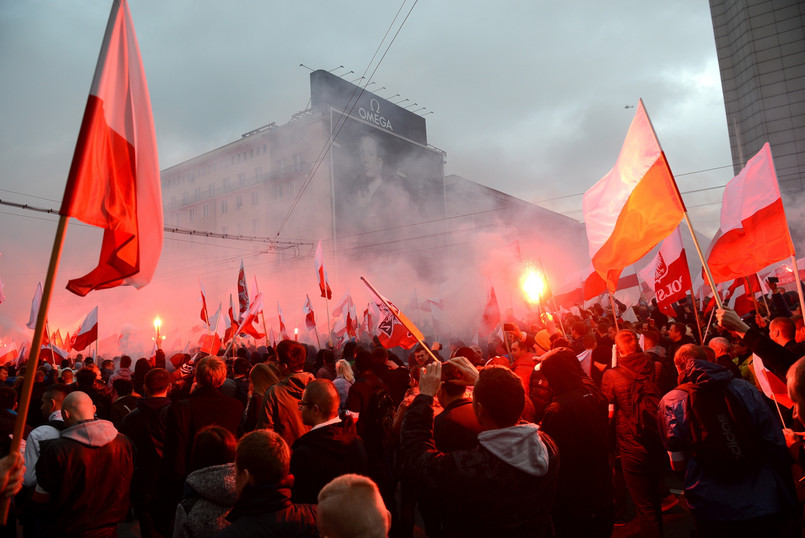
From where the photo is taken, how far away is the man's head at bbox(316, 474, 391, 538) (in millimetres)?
1724

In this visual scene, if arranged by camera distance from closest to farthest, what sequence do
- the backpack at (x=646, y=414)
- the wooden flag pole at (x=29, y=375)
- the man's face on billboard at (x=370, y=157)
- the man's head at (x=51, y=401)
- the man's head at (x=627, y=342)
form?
the wooden flag pole at (x=29, y=375)
the backpack at (x=646, y=414)
the man's head at (x=51, y=401)
the man's head at (x=627, y=342)
the man's face on billboard at (x=370, y=157)

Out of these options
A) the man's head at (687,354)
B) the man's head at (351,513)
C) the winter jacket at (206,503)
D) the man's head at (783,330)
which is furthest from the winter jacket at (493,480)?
the man's head at (783,330)

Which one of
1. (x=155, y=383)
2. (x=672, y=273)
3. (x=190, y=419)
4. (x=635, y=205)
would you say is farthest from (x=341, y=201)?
(x=190, y=419)

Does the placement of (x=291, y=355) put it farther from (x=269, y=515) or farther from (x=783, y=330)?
(x=783, y=330)

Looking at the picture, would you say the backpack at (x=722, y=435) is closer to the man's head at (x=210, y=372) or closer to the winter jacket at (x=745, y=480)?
the winter jacket at (x=745, y=480)

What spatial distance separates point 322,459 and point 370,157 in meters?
40.9

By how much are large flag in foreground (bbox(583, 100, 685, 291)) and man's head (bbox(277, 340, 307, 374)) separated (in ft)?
8.25

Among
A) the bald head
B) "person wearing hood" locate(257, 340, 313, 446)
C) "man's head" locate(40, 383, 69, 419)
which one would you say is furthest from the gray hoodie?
"man's head" locate(40, 383, 69, 419)

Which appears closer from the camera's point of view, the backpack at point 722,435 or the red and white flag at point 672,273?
the backpack at point 722,435

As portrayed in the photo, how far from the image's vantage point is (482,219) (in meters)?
49.6

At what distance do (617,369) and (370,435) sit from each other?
2106mm

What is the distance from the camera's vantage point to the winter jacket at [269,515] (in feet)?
7.03

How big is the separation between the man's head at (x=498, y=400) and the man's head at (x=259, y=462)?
85cm

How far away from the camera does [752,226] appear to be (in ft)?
15.6
